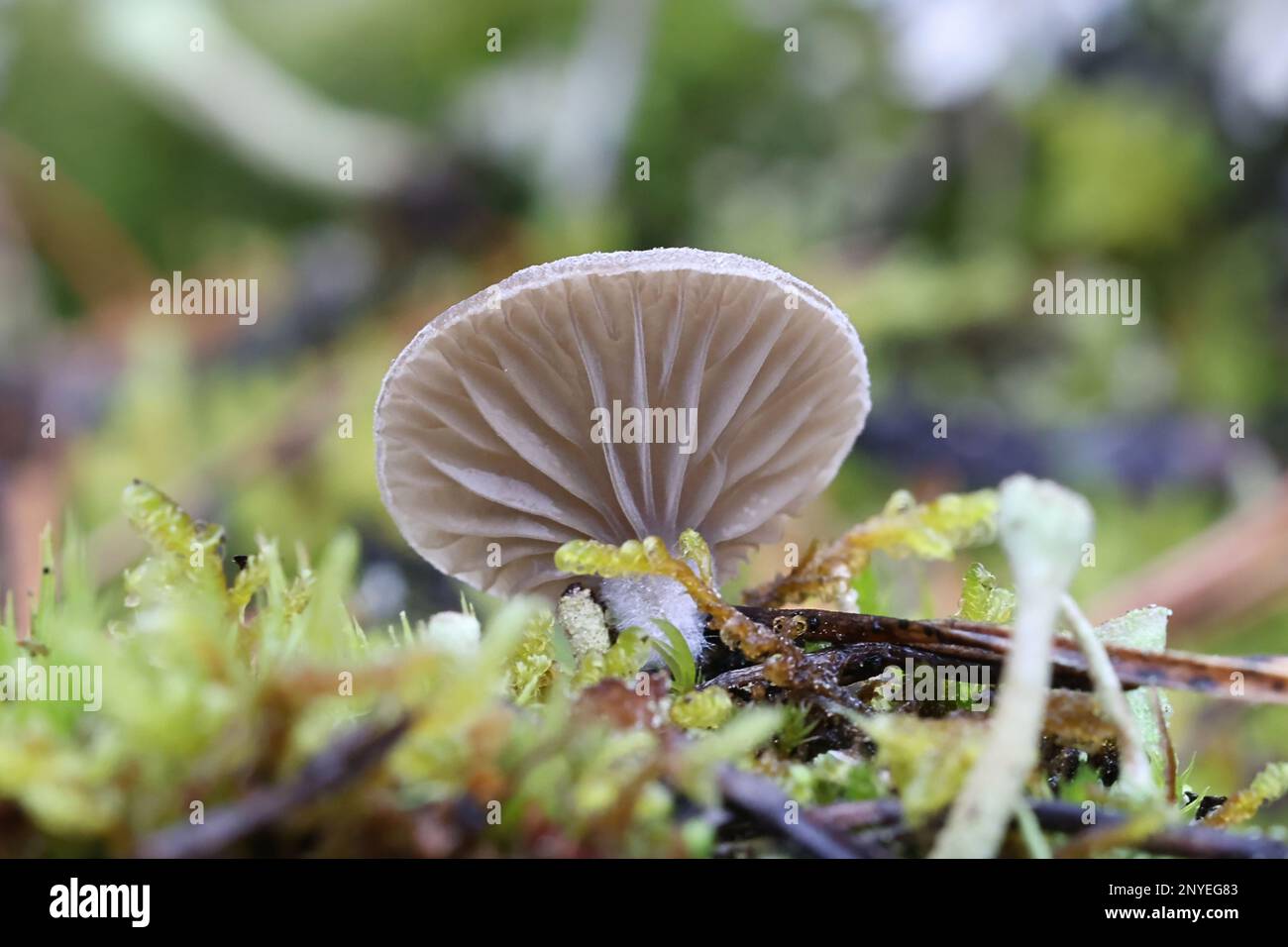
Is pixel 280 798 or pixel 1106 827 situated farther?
pixel 1106 827

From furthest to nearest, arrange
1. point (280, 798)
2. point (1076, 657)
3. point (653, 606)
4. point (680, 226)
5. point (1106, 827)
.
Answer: point (680, 226)
point (653, 606)
point (1076, 657)
point (1106, 827)
point (280, 798)

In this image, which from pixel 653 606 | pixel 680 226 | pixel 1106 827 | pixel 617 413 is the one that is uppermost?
pixel 680 226

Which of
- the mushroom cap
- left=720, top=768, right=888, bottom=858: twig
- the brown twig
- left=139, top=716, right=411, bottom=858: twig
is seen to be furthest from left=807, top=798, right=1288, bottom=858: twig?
the mushroom cap

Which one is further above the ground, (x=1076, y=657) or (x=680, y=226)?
(x=680, y=226)

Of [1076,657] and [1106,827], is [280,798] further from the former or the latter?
[1076,657]

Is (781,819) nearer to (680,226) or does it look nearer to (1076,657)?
(1076,657)

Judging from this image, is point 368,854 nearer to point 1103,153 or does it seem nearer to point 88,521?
point 88,521

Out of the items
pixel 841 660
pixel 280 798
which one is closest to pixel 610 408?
pixel 841 660

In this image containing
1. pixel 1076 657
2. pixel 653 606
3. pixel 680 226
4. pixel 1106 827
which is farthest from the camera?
pixel 680 226
